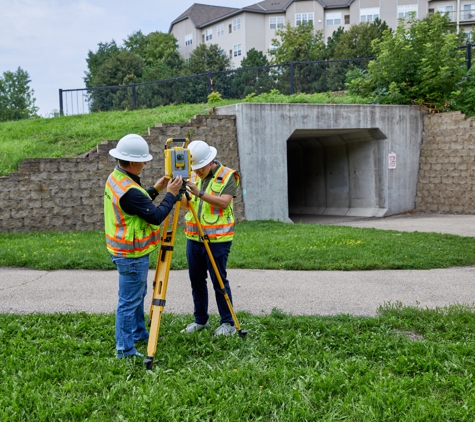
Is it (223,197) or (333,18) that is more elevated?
(333,18)

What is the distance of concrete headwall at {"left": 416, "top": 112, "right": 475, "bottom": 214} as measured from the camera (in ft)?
55.5

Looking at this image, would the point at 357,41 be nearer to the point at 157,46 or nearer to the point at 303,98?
the point at 157,46

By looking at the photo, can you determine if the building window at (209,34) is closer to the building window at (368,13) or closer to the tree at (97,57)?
the tree at (97,57)

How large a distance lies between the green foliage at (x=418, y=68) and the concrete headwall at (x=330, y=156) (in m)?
0.68

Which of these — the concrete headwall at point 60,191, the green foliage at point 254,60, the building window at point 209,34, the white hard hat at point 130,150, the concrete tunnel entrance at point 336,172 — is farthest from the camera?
the building window at point 209,34

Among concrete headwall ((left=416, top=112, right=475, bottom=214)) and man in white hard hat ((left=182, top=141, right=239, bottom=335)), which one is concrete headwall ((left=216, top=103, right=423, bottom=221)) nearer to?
concrete headwall ((left=416, top=112, right=475, bottom=214))

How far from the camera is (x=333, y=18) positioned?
195 feet

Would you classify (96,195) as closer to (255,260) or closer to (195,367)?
(255,260)

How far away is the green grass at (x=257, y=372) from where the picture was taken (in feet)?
12.2

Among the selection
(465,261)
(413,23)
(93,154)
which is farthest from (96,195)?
(413,23)

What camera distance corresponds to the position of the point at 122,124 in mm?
17422

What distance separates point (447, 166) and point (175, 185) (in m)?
14.9

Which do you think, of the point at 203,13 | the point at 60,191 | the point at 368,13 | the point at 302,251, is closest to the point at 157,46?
the point at 203,13

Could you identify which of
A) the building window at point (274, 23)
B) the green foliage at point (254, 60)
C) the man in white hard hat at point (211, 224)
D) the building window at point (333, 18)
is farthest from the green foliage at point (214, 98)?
the building window at point (333, 18)
